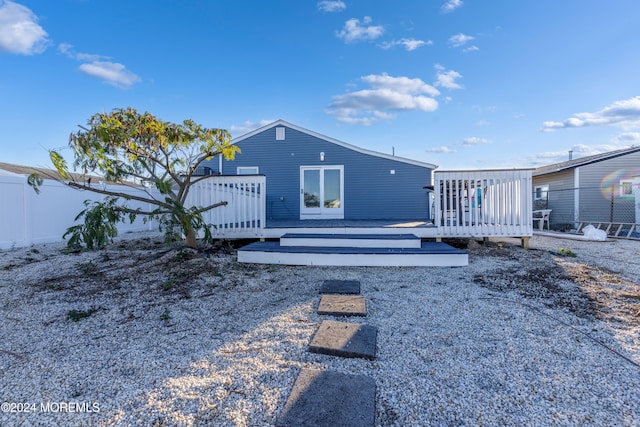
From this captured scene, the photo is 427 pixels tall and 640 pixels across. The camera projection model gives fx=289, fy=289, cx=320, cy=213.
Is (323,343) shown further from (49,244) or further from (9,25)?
(9,25)

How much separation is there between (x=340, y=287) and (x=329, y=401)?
209 cm

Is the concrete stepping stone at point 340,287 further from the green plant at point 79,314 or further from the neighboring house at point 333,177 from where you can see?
→ the neighboring house at point 333,177

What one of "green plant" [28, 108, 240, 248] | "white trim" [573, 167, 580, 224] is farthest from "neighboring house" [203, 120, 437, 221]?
"white trim" [573, 167, 580, 224]

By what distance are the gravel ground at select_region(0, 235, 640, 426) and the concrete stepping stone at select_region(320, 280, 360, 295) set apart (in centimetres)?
17

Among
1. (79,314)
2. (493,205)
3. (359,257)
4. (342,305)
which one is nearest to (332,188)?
(493,205)

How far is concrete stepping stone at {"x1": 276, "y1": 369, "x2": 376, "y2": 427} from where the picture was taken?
1392 millimetres

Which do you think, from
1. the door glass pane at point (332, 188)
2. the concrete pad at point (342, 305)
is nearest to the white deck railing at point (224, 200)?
the concrete pad at point (342, 305)

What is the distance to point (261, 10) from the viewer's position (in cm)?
834

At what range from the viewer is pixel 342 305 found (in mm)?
3002

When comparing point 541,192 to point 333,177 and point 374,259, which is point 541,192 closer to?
point 333,177

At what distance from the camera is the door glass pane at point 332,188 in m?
9.86

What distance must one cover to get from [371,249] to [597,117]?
25056mm

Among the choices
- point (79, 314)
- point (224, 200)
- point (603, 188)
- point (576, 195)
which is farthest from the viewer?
point (576, 195)

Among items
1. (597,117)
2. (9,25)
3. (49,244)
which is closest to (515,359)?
(49,244)
